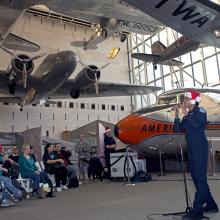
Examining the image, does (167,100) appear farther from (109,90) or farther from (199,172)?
(109,90)

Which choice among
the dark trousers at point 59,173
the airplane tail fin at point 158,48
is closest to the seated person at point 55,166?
the dark trousers at point 59,173

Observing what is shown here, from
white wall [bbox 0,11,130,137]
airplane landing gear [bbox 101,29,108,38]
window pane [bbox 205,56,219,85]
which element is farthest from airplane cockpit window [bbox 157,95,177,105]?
white wall [bbox 0,11,130,137]

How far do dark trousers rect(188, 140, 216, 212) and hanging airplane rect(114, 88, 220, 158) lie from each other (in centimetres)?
566

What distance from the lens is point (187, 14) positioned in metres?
4.77

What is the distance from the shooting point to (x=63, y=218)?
4051 millimetres

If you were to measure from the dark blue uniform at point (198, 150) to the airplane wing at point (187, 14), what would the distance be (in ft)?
5.95

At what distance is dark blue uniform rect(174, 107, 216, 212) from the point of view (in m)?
3.55

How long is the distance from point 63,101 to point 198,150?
73.6 ft

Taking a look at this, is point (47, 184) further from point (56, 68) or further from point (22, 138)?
point (56, 68)

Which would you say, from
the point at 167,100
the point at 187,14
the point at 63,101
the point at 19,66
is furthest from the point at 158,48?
the point at 63,101

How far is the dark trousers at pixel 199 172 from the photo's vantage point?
3.51 meters

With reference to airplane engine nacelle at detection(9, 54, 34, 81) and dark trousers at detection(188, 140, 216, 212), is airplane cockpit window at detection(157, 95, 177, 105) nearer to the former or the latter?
dark trousers at detection(188, 140, 216, 212)

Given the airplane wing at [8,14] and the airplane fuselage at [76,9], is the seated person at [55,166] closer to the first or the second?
the airplane fuselage at [76,9]

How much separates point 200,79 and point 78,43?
810 cm
